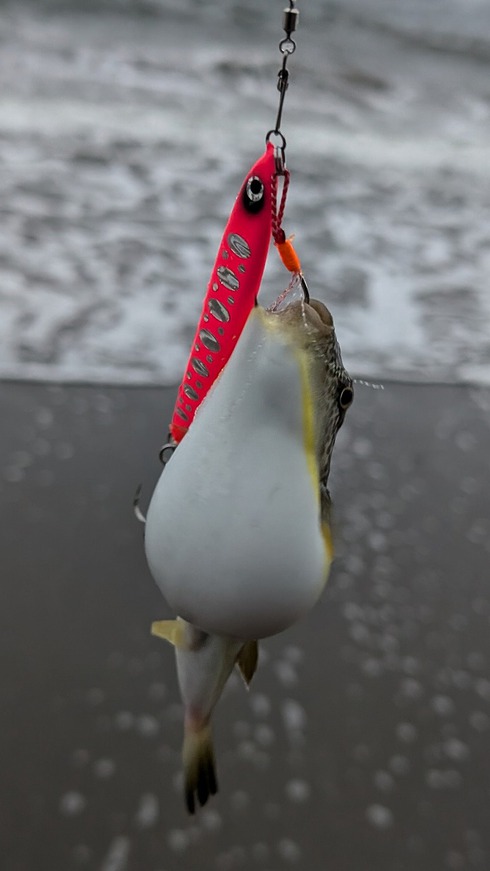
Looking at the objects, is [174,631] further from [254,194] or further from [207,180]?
[207,180]

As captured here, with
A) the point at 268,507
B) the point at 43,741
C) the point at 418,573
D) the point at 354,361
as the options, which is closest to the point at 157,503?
the point at 268,507

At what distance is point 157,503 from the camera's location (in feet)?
0.96

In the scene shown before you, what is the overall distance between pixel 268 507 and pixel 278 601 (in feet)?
0.11

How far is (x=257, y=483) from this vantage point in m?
0.28

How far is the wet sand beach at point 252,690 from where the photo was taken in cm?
50

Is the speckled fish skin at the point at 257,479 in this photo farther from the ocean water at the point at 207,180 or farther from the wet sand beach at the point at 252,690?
the ocean water at the point at 207,180

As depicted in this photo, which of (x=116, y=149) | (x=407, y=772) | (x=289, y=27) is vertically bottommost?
(x=407, y=772)

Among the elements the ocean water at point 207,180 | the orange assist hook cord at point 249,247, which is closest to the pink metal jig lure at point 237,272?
the orange assist hook cord at point 249,247

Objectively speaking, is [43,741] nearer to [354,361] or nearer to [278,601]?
[278,601]

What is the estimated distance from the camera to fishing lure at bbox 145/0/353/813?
270 mm

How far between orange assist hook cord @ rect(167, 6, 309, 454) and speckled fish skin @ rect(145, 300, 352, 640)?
21mm

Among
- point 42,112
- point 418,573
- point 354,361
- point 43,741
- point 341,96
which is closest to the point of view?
point 43,741

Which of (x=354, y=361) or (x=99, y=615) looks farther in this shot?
(x=354, y=361)

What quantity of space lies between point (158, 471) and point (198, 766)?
0.37m
